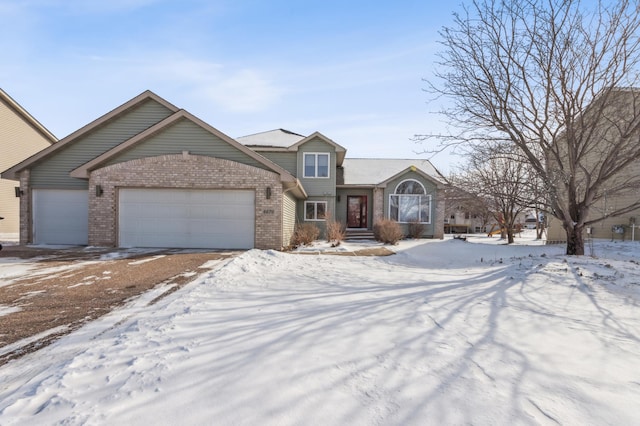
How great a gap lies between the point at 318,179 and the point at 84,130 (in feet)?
34.2

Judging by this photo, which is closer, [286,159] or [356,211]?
[286,159]

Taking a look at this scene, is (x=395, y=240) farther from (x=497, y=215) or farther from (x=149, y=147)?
(x=149, y=147)

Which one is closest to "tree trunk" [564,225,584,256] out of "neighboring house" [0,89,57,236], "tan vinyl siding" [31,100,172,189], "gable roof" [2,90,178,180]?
"gable roof" [2,90,178,180]

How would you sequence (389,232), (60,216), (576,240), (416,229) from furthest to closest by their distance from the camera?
1. (416,229)
2. (389,232)
3. (60,216)
4. (576,240)

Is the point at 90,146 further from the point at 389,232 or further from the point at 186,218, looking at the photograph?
the point at 389,232

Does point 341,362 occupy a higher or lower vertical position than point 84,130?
lower

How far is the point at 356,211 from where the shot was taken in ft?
61.7

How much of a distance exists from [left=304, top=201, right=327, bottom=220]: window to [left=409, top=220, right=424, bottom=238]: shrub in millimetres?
4890

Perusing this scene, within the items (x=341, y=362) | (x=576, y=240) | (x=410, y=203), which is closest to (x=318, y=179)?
(x=410, y=203)

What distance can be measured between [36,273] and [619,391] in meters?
9.17

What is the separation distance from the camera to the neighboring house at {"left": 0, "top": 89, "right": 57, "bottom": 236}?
17.7 meters

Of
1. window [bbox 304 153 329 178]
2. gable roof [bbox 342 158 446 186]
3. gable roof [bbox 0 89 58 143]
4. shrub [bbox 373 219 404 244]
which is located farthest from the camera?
gable roof [bbox 342 158 446 186]

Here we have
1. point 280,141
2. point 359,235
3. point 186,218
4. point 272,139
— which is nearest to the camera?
point 186,218

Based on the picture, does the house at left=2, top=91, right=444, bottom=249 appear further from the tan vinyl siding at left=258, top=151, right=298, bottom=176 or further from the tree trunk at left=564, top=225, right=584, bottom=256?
the tree trunk at left=564, top=225, right=584, bottom=256
